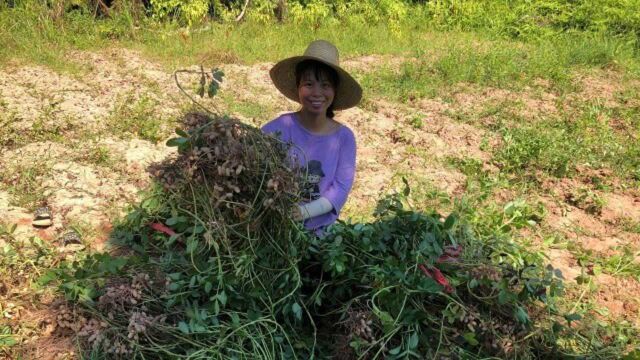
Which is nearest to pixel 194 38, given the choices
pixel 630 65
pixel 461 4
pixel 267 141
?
pixel 461 4

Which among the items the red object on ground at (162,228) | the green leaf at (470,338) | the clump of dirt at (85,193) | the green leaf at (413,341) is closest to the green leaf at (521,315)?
the green leaf at (470,338)

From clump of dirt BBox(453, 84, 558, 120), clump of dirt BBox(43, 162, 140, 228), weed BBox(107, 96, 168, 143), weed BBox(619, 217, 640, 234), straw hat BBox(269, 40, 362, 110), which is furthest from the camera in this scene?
clump of dirt BBox(453, 84, 558, 120)

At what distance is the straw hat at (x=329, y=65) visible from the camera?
244 centimetres

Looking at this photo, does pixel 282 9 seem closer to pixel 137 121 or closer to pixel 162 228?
pixel 137 121

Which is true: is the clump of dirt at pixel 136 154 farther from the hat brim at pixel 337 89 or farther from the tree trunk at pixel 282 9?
the tree trunk at pixel 282 9

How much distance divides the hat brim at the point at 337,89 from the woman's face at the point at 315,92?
0.26 ft

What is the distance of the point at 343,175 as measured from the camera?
101 inches

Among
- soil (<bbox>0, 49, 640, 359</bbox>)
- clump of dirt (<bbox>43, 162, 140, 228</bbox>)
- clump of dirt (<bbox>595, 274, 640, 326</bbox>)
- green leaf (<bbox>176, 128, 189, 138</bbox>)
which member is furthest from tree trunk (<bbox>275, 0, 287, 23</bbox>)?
green leaf (<bbox>176, 128, 189, 138</bbox>)

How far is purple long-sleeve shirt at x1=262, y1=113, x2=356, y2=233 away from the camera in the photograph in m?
2.51

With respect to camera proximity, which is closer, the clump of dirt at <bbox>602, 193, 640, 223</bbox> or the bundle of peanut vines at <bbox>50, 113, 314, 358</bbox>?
the bundle of peanut vines at <bbox>50, 113, 314, 358</bbox>

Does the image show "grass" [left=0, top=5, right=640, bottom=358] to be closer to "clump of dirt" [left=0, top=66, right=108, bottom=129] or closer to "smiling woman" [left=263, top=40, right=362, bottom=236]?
"clump of dirt" [left=0, top=66, right=108, bottom=129]

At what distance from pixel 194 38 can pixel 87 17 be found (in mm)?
1247

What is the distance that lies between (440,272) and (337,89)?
103 centimetres

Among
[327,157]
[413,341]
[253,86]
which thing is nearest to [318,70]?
[327,157]
